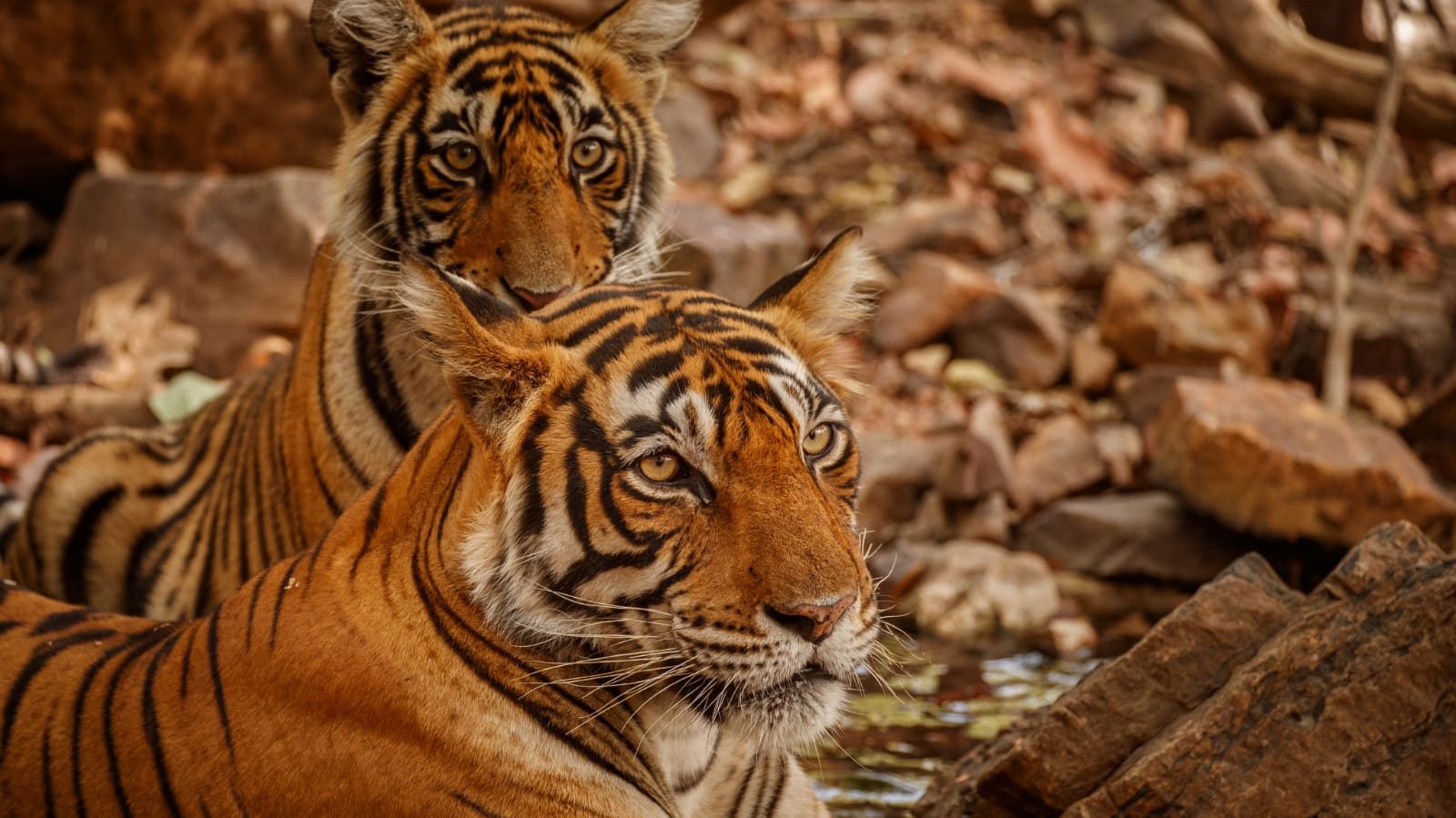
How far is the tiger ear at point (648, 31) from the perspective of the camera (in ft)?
11.8

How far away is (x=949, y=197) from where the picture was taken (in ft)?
29.5

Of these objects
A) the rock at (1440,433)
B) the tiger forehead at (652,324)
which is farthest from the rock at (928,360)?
the tiger forehead at (652,324)

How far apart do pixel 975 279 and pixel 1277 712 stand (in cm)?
509

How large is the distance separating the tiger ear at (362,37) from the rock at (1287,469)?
3598 millimetres

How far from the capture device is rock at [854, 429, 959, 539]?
596 centimetres

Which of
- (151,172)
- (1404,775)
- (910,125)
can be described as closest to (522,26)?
(1404,775)

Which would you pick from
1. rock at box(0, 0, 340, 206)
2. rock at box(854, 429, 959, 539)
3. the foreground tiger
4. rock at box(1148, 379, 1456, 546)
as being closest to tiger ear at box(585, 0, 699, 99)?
the foreground tiger

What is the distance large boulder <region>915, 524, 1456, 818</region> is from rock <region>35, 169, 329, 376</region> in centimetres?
433

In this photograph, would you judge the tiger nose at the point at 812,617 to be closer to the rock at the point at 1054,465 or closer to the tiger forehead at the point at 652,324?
the tiger forehead at the point at 652,324

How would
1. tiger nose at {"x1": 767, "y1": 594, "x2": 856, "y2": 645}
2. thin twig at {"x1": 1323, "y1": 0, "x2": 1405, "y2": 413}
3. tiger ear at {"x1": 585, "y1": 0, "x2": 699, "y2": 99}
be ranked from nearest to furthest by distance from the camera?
tiger nose at {"x1": 767, "y1": 594, "x2": 856, "y2": 645}
tiger ear at {"x1": 585, "y1": 0, "x2": 699, "y2": 99}
thin twig at {"x1": 1323, "y1": 0, "x2": 1405, "y2": 413}

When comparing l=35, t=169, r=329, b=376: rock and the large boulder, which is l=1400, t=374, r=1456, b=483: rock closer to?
the large boulder

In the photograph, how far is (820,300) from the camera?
2.57m

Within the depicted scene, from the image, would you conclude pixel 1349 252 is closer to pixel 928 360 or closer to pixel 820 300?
pixel 928 360

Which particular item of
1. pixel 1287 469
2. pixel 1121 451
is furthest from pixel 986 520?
pixel 1287 469
